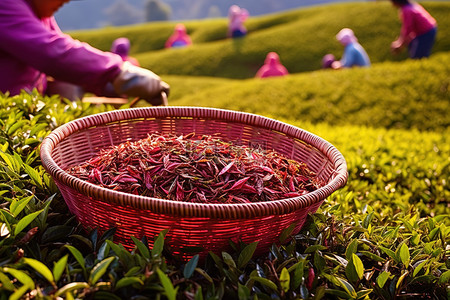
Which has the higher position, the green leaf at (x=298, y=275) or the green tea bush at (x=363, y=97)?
the green leaf at (x=298, y=275)

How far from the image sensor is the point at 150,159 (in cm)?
174

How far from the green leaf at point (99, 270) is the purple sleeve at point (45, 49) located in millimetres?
1737

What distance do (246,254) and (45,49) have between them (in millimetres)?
1953

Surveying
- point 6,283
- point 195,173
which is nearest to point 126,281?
point 6,283

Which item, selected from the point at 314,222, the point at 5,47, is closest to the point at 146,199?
the point at 314,222

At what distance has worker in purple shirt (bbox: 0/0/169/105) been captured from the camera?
2.59 m

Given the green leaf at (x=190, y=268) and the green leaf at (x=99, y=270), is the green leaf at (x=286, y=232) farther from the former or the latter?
the green leaf at (x=99, y=270)

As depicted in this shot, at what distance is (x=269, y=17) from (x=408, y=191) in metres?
21.2

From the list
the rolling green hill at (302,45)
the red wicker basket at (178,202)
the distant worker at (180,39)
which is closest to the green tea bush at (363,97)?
the red wicker basket at (178,202)

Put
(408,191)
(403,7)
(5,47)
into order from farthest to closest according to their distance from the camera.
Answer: (403,7)
(408,191)
(5,47)

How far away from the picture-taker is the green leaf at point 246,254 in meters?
1.41

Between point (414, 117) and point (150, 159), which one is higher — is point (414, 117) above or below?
below

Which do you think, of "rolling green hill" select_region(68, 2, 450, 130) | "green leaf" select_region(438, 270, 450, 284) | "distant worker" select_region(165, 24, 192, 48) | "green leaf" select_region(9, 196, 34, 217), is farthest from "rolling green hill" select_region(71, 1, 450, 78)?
"green leaf" select_region(438, 270, 450, 284)

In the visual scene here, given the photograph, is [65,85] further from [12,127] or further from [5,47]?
[12,127]
